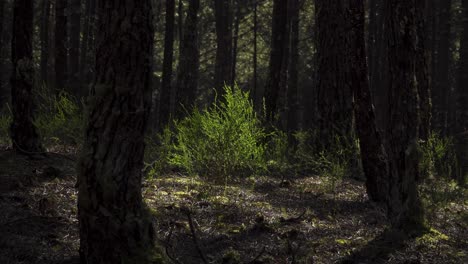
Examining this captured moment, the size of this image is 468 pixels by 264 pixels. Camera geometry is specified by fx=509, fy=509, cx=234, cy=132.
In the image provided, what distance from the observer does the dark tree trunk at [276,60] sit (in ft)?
38.8

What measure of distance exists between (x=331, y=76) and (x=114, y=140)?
21.8ft

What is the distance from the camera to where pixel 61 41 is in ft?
39.5

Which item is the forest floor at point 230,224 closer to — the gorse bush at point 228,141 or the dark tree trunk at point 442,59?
the gorse bush at point 228,141

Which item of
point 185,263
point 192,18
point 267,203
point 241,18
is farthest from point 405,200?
point 241,18

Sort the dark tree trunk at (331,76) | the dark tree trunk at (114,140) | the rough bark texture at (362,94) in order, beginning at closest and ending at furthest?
the dark tree trunk at (114,140)
the rough bark texture at (362,94)
the dark tree trunk at (331,76)

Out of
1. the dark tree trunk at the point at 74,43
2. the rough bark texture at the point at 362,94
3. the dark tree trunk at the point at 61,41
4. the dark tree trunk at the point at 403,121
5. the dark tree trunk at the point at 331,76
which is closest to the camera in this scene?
the dark tree trunk at the point at 403,121

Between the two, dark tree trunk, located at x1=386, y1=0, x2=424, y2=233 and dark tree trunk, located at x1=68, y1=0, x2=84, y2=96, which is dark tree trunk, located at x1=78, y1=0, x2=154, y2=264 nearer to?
dark tree trunk, located at x1=386, y1=0, x2=424, y2=233

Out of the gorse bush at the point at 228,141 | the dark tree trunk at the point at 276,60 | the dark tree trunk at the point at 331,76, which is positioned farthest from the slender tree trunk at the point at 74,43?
the gorse bush at the point at 228,141

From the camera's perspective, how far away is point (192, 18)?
44.5 feet

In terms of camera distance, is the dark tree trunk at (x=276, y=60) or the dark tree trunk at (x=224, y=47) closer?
the dark tree trunk at (x=276, y=60)

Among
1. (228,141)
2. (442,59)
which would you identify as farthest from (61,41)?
(442,59)

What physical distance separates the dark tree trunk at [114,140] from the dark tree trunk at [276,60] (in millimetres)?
8046

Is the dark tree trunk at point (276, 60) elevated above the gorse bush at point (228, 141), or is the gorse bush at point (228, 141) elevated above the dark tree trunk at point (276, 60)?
the dark tree trunk at point (276, 60)

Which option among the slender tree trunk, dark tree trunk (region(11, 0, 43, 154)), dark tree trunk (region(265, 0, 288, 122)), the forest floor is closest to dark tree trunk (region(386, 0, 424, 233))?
the forest floor
